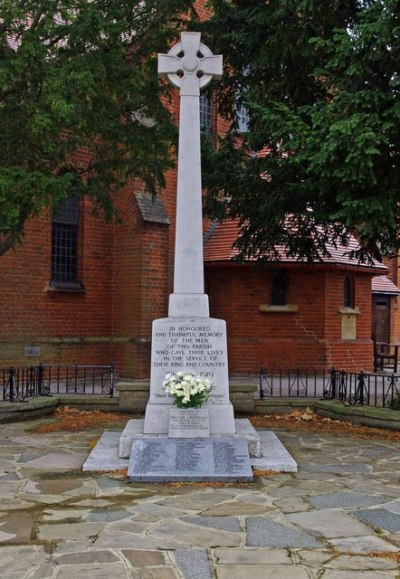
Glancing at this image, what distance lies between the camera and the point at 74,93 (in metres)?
8.99

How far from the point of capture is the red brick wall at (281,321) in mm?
17359

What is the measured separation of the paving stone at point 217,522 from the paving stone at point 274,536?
0.11 metres

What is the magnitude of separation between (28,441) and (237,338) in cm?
884

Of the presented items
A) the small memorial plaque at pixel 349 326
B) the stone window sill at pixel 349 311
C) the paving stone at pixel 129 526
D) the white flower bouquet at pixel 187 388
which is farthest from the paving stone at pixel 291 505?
the small memorial plaque at pixel 349 326

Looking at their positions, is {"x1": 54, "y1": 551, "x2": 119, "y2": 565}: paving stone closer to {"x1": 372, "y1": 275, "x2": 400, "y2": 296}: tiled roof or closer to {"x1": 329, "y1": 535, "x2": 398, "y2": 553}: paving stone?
{"x1": 329, "y1": 535, "x2": 398, "y2": 553}: paving stone

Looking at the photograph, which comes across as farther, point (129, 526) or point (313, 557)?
point (129, 526)

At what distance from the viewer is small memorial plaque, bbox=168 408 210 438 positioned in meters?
8.03

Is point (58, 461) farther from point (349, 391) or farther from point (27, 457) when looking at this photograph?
point (349, 391)

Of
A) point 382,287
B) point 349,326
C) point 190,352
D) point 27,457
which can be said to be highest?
point 382,287

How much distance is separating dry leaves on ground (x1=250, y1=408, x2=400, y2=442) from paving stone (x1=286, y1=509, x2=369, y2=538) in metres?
4.39

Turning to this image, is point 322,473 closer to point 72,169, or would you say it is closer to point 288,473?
point 288,473

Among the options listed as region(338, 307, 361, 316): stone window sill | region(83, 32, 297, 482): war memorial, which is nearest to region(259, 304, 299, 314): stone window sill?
region(338, 307, 361, 316): stone window sill

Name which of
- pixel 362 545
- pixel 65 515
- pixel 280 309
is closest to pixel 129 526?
pixel 65 515

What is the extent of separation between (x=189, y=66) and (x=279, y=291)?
31.3 ft
